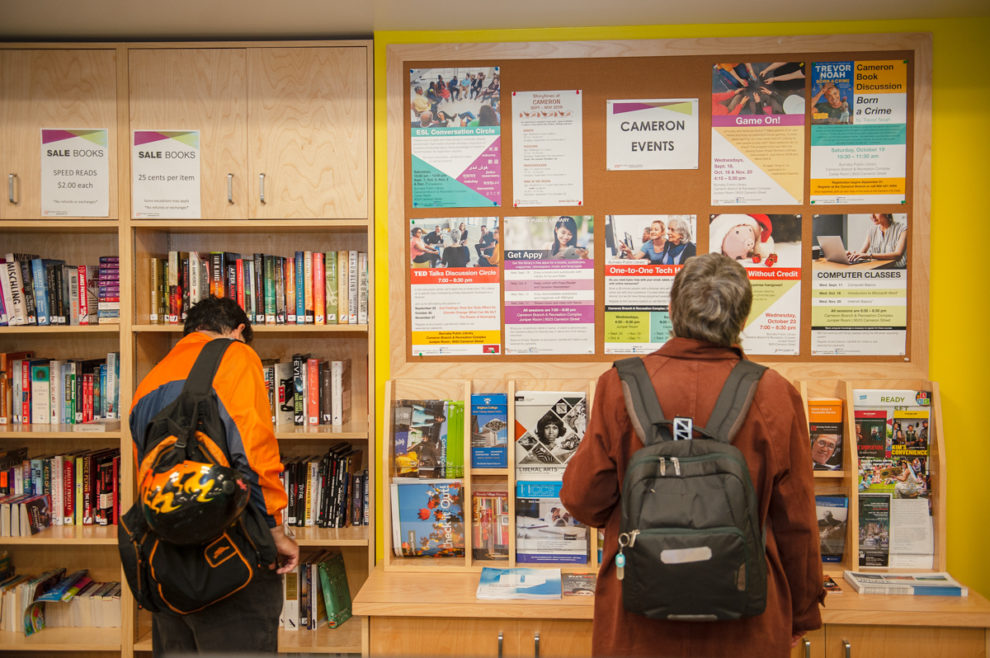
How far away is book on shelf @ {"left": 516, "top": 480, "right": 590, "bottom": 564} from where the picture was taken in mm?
2562

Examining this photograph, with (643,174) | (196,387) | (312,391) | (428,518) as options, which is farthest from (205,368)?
(643,174)

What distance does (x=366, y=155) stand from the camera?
2650 millimetres

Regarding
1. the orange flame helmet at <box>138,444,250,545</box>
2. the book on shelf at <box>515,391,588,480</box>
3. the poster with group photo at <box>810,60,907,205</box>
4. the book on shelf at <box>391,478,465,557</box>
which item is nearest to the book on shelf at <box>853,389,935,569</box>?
the poster with group photo at <box>810,60,907,205</box>

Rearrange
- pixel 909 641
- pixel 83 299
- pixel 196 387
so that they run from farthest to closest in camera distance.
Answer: pixel 83 299 → pixel 909 641 → pixel 196 387

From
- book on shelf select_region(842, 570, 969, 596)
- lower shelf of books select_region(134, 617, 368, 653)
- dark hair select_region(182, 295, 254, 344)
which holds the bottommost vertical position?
lower shelf of books select_region(134, 617, 368, 653)

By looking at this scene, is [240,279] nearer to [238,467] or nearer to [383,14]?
[238,467]

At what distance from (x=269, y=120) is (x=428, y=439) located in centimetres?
148

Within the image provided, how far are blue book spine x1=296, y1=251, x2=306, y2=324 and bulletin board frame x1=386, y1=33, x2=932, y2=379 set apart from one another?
0.38 meters

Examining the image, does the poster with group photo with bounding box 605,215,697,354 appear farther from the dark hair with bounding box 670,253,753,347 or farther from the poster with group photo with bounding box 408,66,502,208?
the dark hair with bounding box 670,253,753,347

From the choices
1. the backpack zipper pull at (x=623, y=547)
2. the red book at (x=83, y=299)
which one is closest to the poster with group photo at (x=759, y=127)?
the backpack zipper pull at (x=623, y=547)

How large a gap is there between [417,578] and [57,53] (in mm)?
2634

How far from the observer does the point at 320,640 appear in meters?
2.68

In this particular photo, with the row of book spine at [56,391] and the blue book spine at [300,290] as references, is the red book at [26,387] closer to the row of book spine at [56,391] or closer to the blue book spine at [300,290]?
the row of book spine at [56,391]

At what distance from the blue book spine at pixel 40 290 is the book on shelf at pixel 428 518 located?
5.66 feet
